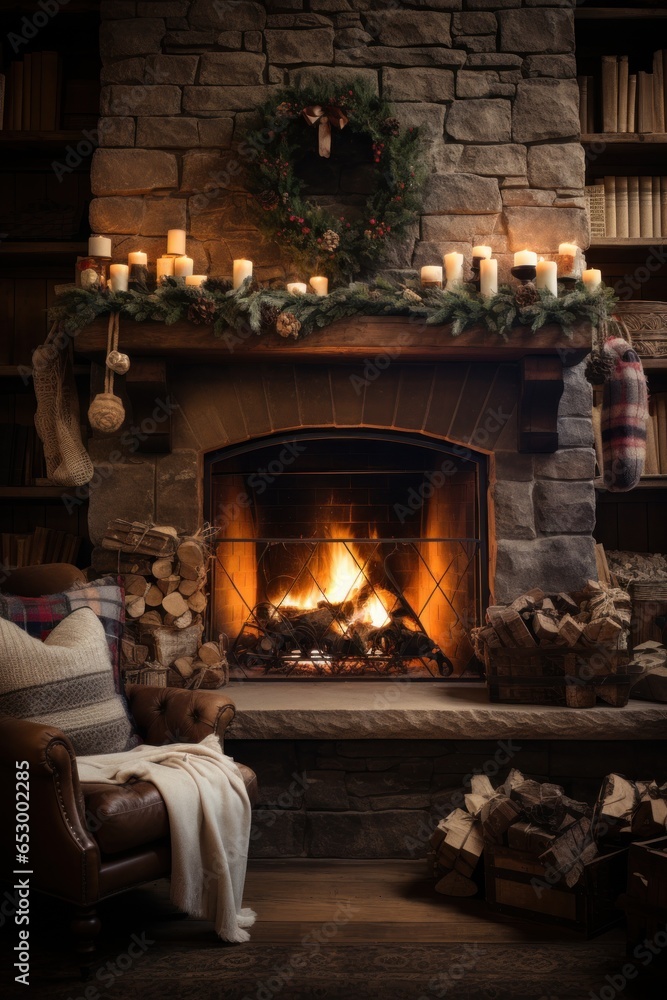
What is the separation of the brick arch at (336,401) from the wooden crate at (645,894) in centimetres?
164

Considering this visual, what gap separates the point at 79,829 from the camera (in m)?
2.06

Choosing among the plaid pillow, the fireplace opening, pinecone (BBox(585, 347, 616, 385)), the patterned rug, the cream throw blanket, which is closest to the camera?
the patterned rug

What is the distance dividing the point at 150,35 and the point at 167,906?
10.5ft

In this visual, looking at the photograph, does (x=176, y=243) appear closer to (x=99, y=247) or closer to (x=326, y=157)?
(x=99, y=247)

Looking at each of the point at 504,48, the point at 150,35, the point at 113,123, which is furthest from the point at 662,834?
the point at 150,35

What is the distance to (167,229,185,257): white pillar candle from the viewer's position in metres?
3.27

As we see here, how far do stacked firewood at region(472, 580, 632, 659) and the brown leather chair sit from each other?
1.31 meters

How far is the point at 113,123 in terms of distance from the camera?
3.43 m

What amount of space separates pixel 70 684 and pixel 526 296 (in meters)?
1.99

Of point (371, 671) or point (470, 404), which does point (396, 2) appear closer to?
point (470, 404)

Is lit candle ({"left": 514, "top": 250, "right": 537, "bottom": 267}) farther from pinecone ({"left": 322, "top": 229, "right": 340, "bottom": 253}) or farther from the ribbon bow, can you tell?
the ribbon bow

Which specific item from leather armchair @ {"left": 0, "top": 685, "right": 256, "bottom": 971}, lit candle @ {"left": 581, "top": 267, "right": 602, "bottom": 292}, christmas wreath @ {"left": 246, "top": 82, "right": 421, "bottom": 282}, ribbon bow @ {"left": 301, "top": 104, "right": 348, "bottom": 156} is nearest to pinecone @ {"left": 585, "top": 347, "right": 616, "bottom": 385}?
lit candle @ {"left": 581, "top": 267, "right": 602, "bottom": 292}

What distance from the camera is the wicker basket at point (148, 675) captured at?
10.0 feet

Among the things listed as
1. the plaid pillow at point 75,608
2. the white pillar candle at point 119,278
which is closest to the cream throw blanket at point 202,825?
the plaid pillow at point 75,608
